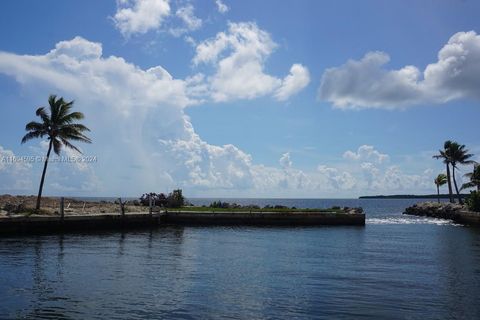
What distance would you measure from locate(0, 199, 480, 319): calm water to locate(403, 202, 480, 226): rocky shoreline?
98.1ft

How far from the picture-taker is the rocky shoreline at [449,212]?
66.2m

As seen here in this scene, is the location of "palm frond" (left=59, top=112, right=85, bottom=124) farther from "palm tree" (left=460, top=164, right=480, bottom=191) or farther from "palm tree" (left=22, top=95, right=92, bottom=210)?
"palm tree" (left=460, top=164, right=480, bottom=191)

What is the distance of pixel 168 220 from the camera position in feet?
182

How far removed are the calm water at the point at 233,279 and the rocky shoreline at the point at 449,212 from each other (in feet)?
98.1

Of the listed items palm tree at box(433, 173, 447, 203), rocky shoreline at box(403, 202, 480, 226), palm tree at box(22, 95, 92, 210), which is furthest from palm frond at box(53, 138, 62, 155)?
palm tree at box(433, 173, 447, 203)

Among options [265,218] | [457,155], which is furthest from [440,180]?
[265,218]

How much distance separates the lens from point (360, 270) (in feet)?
84.3

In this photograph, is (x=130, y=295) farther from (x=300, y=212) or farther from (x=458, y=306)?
(x=300, y=212)

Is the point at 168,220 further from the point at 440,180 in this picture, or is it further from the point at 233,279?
the point at 440,180

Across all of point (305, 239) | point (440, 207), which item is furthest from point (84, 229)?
point (440, 207)

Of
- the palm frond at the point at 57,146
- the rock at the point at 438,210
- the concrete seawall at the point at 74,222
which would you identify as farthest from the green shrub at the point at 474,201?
the palm frond at the point at 57,146

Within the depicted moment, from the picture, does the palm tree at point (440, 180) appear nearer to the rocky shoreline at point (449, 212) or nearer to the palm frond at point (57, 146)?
the rocky shoreline at point (449, 212)

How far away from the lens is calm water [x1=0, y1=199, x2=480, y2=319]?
1670cm

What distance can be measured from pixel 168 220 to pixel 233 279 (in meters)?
34.3
